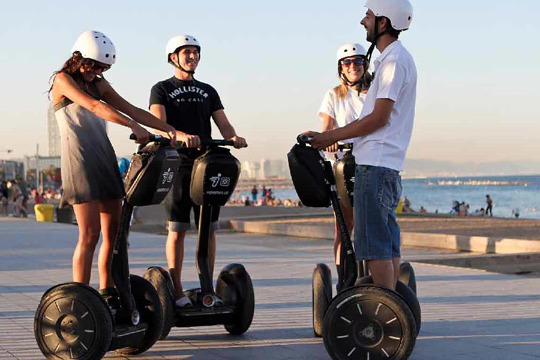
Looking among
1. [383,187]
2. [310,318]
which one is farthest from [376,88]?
[310,318]

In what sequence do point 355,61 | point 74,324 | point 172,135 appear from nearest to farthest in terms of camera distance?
point 74,324 < point 172,135 < point 355,61

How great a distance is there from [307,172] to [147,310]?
4.28 ft

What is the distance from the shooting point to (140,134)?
5.41 metres

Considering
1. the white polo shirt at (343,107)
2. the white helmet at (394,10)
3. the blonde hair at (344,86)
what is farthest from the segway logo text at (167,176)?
the blonde hair at (344,86)

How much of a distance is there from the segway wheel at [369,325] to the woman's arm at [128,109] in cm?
152

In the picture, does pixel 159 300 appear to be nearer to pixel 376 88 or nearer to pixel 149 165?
pixel 149 165

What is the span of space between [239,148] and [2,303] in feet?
10.5

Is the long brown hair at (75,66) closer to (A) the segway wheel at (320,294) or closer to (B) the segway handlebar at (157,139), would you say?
(B) the segway handlebar at (157,139)

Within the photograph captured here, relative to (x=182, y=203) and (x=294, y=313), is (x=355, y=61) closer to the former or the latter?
(x=182, y=203)

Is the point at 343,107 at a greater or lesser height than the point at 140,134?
greater

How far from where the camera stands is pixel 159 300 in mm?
5855

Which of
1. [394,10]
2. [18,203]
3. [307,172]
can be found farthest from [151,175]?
[18,203]

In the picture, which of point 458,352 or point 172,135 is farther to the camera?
point 458,352

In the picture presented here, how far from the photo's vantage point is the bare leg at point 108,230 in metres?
5.68
